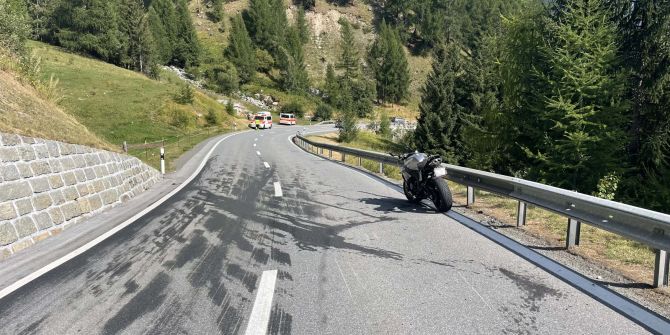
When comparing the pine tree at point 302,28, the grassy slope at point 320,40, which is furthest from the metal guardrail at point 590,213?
the pine tree at point 302,28

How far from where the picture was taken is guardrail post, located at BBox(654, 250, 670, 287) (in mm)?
4398

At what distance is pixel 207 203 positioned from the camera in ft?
31.4

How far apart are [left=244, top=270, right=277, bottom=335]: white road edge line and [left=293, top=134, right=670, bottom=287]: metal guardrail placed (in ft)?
13.5

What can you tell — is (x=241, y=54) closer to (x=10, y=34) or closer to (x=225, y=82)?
(x=225, y=82)

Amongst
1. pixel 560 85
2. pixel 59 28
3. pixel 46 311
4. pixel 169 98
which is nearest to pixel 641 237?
pixel 46 311

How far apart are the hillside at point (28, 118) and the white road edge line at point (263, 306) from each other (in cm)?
580

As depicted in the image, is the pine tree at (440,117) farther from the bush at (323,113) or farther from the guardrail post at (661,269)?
the bush at (323,113)

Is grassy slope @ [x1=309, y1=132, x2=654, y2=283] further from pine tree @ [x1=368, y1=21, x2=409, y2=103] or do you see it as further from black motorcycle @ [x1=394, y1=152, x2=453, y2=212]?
pine tree @ [x1=368, y1=21, x2=409, y2=103]

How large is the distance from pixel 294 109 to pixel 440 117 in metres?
48.2

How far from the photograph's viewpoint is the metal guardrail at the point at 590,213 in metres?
4.41

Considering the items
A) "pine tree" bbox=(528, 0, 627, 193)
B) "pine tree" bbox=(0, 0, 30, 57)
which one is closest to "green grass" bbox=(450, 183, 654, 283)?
"pine tree" bbox=(528, 0, 627, 193)

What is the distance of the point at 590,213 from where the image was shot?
5578mm

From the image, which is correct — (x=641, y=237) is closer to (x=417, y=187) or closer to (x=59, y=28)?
(x=417, y=187)

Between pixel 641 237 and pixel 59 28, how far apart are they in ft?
292
